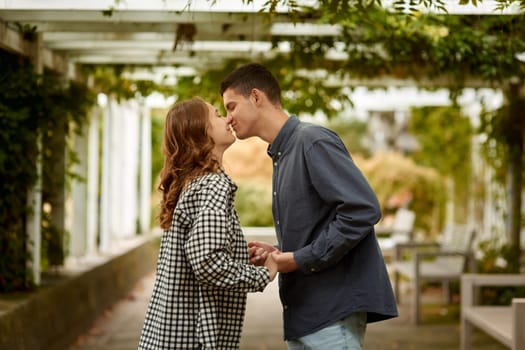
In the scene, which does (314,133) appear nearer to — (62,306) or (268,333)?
(62,306)

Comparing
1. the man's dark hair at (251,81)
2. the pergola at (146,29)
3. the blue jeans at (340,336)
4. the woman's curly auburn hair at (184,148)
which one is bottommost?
the blue jeans at (340,336)

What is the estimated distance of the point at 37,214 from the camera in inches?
261

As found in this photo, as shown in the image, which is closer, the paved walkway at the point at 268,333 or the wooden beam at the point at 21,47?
the wooden beam at the point at 21,47

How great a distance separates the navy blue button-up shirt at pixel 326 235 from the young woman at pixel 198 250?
6.2 inches

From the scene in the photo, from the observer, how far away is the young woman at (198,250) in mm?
2678

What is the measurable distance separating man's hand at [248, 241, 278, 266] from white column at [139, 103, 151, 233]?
422 inches

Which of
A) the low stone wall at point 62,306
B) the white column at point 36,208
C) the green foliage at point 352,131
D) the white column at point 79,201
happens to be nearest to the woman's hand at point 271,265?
the low stone wall at point 62,306

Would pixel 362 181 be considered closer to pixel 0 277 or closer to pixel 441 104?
pixel 0 277

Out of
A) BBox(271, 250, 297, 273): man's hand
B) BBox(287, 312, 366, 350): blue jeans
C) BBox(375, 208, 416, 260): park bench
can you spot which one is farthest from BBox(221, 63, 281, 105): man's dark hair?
BBox(375, 208, 416, 260): park bench

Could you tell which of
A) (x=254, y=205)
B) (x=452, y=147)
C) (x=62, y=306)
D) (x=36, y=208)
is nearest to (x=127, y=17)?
(x=36, y=208)

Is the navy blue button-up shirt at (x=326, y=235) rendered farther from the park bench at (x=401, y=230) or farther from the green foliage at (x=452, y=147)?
the green foliage at (x=452, y=147)

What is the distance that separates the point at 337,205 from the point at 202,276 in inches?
19.7

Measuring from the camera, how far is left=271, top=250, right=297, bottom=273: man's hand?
9.18 ft

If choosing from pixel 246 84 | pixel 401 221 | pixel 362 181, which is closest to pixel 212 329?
pixel 362 181
